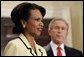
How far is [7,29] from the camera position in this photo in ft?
3.16

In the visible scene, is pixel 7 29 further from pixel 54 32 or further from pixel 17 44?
pixel 17 44

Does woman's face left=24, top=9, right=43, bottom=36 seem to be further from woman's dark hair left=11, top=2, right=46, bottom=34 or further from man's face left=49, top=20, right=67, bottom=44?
man's face left=49, top=20, right=67, bottom=44

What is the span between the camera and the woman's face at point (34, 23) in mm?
596

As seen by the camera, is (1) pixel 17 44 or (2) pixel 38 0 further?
(2) pixel 38 0

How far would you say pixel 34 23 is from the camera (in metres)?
0.60

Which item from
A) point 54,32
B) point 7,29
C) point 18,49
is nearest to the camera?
point 18,49

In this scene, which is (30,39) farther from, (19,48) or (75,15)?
(75,15)

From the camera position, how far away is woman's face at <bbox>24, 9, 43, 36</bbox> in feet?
1.95

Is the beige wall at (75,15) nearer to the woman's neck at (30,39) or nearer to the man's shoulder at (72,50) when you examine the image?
the man's shoulder at (72,50)

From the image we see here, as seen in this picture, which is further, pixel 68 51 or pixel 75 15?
pixel 75 15

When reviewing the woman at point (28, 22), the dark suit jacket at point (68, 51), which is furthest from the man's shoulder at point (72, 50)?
the woman at point (28, 22)

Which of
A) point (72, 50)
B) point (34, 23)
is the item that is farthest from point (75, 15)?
point (34, 23)

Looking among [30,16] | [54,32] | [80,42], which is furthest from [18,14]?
[80,42]

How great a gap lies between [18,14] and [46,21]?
322mm
